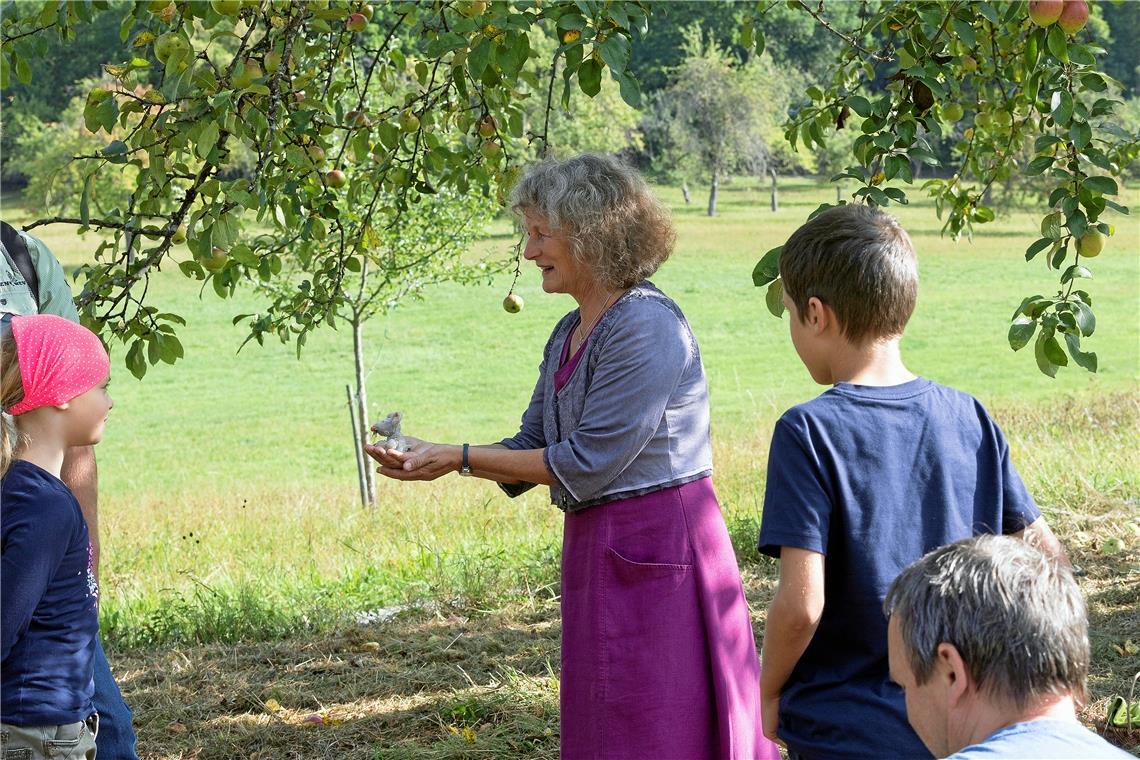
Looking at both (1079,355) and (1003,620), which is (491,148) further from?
(1003,620)

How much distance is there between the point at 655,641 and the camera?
7.64 feet

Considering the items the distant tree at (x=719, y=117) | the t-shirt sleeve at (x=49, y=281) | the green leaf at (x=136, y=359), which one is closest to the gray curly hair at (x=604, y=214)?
the t-shirt sleeve at (x=49, y=281)

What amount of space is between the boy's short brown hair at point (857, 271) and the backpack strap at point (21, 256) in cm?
149

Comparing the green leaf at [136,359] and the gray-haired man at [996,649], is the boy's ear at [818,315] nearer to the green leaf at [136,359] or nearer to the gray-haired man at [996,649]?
the gray-haired man at [996,649]

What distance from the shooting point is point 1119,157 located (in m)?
4.06

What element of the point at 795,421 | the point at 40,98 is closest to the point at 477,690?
the point at 795,421

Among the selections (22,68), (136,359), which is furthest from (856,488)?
(22,68)

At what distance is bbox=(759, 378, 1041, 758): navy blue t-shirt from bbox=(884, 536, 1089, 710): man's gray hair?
14.0 inches

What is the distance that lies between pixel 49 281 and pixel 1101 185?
241cm

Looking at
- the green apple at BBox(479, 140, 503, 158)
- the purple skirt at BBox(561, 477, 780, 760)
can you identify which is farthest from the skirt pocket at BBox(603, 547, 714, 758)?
the green apple at BBox(479, 140, 503, 158)

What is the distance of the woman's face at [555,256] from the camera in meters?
2.45

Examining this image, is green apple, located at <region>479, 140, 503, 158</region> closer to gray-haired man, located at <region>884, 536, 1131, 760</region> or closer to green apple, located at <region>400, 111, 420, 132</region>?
green apple, located at <region>400, 111, 420, 132</region>

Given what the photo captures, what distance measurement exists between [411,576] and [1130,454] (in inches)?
177

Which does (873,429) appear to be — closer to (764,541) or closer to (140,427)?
(764,541)
